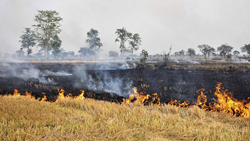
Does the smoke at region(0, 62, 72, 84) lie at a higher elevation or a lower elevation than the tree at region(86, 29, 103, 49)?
lower

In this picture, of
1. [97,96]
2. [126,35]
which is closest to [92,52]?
[126,35]

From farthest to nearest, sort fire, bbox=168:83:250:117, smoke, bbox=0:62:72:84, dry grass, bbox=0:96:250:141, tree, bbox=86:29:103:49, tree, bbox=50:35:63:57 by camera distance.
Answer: tree, bbox=86:29:103:49 < tree, bbox=50:35:63:57 < smoke, bbox=0:62:72:84 < fire, bbox=168:83:250:117 < dry grass, bbox=0:96:250:141

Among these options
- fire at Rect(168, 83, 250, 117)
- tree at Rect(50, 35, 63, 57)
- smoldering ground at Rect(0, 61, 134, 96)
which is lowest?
fire at Rect(168, 83, 250, 117)

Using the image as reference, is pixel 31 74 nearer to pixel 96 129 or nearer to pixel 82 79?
pixel 82 79

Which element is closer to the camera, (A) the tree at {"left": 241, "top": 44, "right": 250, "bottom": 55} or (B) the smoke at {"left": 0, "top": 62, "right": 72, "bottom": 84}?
(B) the smoke at {"left": 0, "top": 62, "right": 72, "bottom": 84}

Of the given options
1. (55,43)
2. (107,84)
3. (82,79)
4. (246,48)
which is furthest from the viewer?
(246,48)

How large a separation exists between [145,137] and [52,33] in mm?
45414

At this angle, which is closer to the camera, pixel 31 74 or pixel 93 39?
pixel 31 74

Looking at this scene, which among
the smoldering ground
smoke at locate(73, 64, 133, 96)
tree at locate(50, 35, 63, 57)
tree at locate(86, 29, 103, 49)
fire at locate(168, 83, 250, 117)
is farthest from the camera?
tree at locate(86, 29, 103, 49)

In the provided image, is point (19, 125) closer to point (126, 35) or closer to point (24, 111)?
point (24, 111)

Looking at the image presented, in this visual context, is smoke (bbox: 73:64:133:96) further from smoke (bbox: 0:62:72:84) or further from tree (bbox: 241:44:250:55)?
tree (bbox: 241:44:250:55)

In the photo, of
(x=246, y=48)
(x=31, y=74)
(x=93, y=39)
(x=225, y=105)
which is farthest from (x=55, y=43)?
(x=246, y=48)

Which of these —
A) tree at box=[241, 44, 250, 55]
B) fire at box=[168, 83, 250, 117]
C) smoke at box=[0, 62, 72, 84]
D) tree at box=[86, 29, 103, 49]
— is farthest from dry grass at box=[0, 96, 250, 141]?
tree at box=[241, 44, 250, 55]

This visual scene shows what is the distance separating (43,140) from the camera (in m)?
3.05
